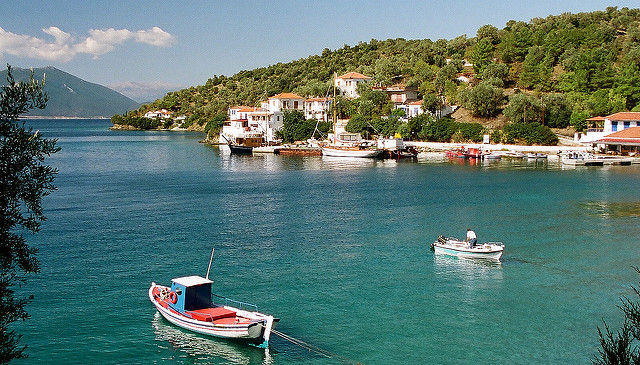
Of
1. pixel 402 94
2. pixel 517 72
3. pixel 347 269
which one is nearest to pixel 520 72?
pixel 517 72

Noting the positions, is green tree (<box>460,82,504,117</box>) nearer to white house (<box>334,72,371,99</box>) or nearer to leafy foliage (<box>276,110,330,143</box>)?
leafy foliage (<box>276,110,330,143</box>)

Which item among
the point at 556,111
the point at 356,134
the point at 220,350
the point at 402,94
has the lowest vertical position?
the point at 220,350

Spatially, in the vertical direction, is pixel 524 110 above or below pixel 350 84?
below

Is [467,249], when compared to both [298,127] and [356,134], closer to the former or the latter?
[356,134]

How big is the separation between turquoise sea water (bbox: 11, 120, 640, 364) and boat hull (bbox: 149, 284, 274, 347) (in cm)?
37

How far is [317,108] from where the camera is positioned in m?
107

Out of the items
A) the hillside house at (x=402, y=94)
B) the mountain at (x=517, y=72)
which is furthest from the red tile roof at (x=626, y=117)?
the hillside house at (x=402, y=94)

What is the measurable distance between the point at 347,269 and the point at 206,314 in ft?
27.7

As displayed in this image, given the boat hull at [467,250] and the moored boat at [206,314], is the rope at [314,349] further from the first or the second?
the boat hull at [467,250]

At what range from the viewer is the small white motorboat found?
2653 centimetres

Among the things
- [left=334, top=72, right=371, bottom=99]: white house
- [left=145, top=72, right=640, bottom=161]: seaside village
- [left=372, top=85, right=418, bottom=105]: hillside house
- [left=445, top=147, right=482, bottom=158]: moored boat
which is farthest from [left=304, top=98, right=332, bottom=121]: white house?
[left=445, top=147, right=482, bottom=158]: moored boat

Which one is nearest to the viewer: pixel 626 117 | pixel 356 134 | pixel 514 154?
pixel 626 117

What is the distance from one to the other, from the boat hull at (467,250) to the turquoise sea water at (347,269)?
0.52m

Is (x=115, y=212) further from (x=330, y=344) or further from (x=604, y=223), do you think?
(x=604, y=223)
